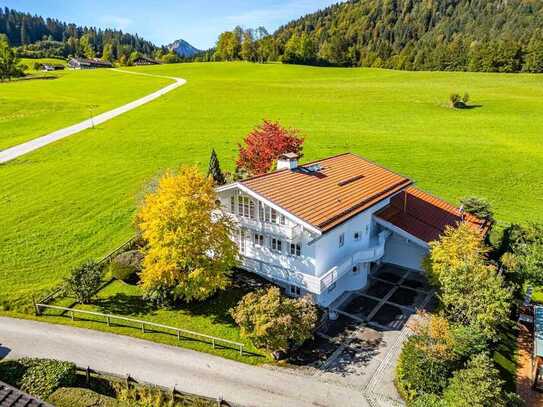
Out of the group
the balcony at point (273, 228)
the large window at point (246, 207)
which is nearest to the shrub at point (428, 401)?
the balcony at point (273, 228)

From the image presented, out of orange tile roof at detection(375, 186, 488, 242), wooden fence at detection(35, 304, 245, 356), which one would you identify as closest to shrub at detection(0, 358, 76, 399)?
wooden fence at detection(35, 304, 245, 356)

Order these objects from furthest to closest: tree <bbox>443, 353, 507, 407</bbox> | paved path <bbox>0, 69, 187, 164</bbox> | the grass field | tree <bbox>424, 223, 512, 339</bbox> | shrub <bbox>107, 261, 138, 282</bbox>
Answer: paved path <bbox>0, 69, 187, 164</bbox>
the grass field
shrub <bbox>107, 261, 138, 282</bbox>
tree <bbox>424, 223, 512, 339</bbox>
tree <bbox>443, 353, 507, 407</bbox>

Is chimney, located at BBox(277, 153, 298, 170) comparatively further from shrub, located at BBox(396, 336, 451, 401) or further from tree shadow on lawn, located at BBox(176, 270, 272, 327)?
shrub, located at BBox(396, 336, 451, 401)

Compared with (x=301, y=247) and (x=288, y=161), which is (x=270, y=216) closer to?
(x=301, y=247)

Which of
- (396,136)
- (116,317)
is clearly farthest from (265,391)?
(396,136)

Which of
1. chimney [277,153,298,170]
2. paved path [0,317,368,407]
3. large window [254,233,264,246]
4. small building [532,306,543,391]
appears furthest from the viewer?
chimney [277,153,298,170]

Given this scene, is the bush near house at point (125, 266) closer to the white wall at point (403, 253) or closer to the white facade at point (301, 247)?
the white facade at point (301, 247)

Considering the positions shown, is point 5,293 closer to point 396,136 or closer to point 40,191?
point 40,191
